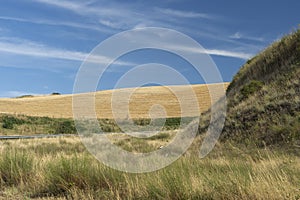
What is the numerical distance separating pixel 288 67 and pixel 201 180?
16281mm

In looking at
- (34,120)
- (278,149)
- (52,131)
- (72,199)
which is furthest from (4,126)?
(72,199)

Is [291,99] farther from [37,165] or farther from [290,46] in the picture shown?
[37,165]

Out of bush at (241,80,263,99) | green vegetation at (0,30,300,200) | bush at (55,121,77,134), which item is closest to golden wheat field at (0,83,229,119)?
bush at (55,121,77,134)

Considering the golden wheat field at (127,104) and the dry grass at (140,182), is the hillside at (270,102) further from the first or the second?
the golden wheat field at (127,104)

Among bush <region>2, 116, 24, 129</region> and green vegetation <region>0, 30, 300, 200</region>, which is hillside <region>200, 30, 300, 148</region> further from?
bush <region>2, 116, 24, 129</region>

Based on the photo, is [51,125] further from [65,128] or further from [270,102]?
[270,102]

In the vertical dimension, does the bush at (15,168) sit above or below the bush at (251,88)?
below

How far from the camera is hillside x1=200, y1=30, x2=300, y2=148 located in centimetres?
1662

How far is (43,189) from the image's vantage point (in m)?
8.55

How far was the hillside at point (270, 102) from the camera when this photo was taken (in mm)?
16625

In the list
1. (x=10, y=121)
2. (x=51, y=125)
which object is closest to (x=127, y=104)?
(x=51, y=125)

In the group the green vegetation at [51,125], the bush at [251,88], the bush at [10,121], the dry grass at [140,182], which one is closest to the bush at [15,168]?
the dry grass at [140,182]

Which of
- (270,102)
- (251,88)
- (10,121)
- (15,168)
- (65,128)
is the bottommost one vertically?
(15,168)

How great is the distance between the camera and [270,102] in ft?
63.0
